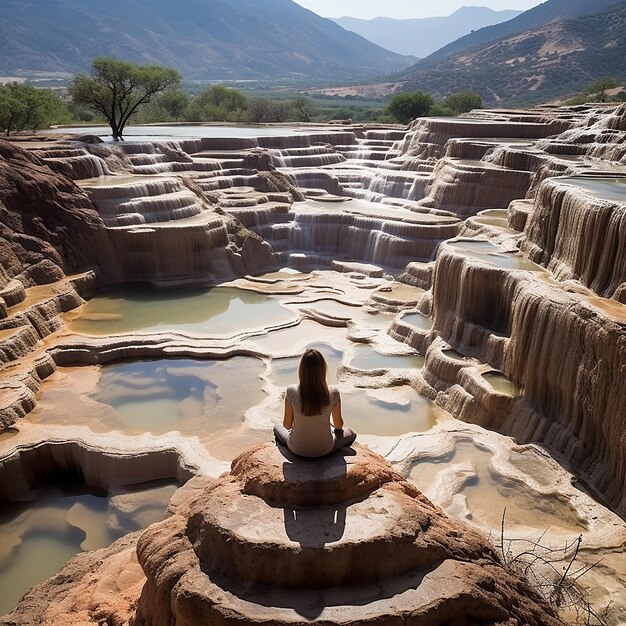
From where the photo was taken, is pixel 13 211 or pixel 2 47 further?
pixel 2 47

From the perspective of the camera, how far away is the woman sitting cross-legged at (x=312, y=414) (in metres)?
4.86

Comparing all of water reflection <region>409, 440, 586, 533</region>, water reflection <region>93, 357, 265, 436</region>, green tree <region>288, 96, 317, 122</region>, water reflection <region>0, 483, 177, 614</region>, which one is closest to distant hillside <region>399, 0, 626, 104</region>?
green tree <region>288, 96, 317, 122</region>

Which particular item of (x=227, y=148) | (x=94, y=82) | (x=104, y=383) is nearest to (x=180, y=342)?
(x=104, y=383)

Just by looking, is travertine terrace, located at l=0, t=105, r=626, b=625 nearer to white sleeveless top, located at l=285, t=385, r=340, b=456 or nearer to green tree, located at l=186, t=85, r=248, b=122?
white sleeveless top, located at l=285, t=385, r=340, b=456

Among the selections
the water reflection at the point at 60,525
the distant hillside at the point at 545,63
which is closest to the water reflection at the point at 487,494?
the water reflection at the point at 60,525

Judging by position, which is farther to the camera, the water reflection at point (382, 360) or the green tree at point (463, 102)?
the green tree at point (463, 102)

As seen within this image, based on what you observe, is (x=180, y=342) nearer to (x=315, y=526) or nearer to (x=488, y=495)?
(x=488, y=495)

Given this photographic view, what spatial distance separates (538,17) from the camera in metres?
157

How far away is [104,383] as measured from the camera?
14.3 metres

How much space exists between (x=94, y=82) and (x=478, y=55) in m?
105

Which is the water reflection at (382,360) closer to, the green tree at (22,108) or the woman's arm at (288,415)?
the woman's arm at (288,415)

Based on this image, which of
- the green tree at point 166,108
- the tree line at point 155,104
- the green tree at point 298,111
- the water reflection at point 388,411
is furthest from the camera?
the green tree at point 298,111

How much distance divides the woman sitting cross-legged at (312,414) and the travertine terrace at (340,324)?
46 centimetres

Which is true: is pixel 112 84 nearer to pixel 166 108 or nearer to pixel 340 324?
pixel 340 324
